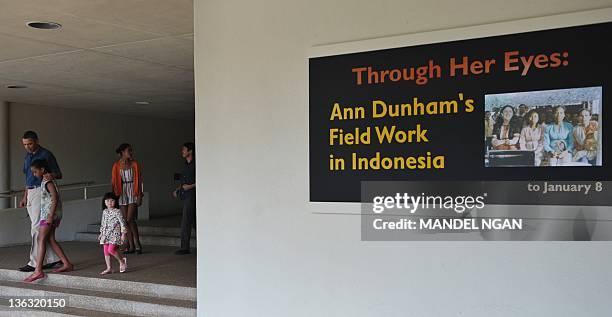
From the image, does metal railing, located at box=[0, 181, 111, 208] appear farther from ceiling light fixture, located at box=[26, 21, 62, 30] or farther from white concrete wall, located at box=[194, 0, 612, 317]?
white concrete wall, located at box=[194, 0, 612, 317]

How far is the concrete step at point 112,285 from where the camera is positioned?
19.0 feet

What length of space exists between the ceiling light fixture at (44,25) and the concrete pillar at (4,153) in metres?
5.41

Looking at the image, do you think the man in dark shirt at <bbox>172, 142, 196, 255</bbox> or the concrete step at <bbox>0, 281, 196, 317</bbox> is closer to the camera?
the concrete step at <bbox>0, 281, 196, 317</bbox>

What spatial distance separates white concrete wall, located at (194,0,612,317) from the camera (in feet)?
10.2

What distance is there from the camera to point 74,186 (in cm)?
1087

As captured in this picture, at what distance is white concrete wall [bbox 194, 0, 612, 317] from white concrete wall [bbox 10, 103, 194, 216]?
7300 mm

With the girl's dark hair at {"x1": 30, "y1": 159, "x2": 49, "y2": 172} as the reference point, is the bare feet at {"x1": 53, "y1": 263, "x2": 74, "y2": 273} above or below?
below

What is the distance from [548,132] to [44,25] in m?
4.04

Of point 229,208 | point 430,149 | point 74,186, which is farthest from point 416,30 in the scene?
point 74,186

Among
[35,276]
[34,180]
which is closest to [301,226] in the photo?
[34,180]

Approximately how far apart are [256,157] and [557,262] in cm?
186

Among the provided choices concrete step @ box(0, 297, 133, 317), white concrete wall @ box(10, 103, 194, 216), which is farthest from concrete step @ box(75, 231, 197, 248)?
concrete step @ box(0, 297, 133, 317)

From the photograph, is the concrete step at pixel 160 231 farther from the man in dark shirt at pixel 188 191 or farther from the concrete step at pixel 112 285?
the concrete step at pixel 112 285

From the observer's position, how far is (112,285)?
20.6 feet
